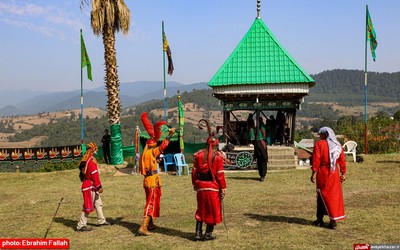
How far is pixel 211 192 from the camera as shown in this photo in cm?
795

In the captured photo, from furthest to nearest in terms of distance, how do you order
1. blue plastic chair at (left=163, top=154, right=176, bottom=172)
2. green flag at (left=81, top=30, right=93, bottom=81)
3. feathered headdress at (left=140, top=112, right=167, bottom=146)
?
1. green flag at (left=81, top=30, right=93, bottom=81)
2. blue plastic chair at (left=163, top=154, right=176, bottom=172)
3. feathered headdress at (left=140, top=112, right=167, bottom=146)

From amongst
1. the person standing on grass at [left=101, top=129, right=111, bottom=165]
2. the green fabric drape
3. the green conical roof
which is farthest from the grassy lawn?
the person standing on grass at [left=101, top=129, right=111, bottom=165]

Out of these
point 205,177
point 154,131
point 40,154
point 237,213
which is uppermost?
point 154,131

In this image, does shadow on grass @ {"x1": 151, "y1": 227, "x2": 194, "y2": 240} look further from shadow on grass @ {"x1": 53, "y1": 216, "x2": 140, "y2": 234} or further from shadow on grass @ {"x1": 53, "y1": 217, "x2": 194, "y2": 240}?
shadow on grass @ {"x1": 53, "y1": 216, "x2": 140, "y2": 234}

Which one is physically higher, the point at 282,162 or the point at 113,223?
the point at 282,162

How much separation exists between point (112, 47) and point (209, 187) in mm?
16750

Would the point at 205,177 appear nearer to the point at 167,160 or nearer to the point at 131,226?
the point at 131,226

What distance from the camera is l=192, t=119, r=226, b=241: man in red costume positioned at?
7.91 meters

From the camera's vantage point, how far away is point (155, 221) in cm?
993

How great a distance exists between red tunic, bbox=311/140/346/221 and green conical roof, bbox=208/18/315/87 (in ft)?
35.1

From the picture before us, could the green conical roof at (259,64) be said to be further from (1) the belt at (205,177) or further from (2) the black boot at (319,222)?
(1) the belt at (205,177)

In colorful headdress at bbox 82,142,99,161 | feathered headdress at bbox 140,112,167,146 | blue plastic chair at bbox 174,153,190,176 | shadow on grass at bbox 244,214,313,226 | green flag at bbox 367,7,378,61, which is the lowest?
shadow on grass at bbox 244,214,313,226

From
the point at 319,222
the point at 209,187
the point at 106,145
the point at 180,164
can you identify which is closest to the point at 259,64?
the point at 180,164

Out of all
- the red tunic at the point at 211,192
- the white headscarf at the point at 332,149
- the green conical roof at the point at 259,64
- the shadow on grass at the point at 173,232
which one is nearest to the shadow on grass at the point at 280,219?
the white headscarf at the point at 332,149
